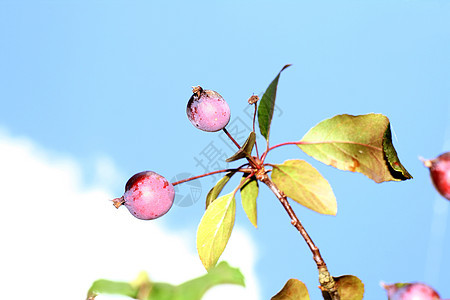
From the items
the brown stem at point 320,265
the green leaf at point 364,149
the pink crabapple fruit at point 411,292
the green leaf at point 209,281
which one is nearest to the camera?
the green leaf at point 209,281

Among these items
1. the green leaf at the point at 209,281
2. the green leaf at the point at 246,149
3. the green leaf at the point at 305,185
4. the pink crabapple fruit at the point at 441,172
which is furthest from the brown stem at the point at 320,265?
the green leaf at the point at 209,281

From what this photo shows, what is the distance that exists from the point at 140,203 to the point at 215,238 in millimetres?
210

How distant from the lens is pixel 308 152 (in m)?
1.12

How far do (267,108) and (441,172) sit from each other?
1.52 ft

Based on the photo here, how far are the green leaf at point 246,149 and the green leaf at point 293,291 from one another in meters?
0.30

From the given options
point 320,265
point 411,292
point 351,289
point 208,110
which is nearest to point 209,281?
point 411,292

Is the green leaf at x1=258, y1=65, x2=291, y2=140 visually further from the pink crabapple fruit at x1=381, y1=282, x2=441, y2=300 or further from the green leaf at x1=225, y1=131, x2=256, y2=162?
the pink crabapple fruit at x1=381, y1=282, x2=441, y2=300

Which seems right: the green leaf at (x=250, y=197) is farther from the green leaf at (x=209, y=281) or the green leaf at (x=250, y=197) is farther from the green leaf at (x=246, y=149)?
the green leaf at (x=209, y=281)

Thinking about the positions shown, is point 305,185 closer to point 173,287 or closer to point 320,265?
point 320,265

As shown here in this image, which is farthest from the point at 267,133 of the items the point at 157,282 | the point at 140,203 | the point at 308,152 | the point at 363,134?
the point at 157,282

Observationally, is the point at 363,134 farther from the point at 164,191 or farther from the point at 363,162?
the point at 164,191

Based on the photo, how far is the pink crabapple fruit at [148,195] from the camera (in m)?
1.14

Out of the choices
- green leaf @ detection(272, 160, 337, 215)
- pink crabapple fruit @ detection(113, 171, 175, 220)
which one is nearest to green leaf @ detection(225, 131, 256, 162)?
green leaf @ detection(272, 160, 337, 215)

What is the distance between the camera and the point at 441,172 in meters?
0.78
